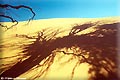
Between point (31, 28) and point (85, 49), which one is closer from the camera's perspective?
point (85, 49)

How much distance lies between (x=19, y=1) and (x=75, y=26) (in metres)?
0.48

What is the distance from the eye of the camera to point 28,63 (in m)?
2.07

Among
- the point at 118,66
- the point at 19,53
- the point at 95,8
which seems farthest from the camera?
the point at 19,53

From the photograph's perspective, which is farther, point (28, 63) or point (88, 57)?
point (28, 63)

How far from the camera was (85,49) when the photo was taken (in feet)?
6.45

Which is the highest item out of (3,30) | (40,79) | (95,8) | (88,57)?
(95,8)

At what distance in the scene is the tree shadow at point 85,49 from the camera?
1878 millimetres

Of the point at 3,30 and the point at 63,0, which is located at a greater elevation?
the point at 63,0

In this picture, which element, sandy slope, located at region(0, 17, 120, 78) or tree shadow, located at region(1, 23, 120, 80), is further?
sandy slope, located at region(0, 17, 120, 78)

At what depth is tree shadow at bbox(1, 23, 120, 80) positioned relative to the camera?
1878 millimetres

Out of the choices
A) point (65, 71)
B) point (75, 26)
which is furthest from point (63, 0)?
point (65, 71)

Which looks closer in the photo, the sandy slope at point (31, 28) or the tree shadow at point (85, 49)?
the tree shadow at point (85, 49)

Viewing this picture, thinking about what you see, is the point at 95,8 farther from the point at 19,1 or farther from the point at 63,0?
the point at 19,1

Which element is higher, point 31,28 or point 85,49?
point 31,28
